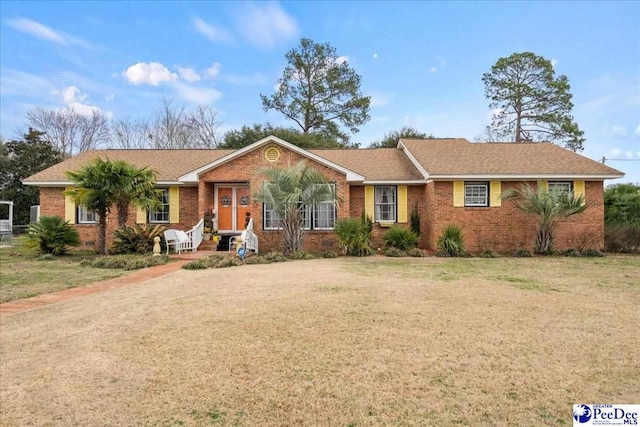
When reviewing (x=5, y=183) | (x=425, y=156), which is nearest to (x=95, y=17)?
(x=425, y=156)

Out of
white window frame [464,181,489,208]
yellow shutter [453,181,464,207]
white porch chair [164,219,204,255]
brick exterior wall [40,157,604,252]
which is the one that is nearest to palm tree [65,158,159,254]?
white porch chair [164,219,204,255]

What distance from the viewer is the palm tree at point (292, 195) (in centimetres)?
1356

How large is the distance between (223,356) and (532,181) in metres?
15.3

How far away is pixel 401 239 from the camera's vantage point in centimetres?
1510

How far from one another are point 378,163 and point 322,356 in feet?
48.9

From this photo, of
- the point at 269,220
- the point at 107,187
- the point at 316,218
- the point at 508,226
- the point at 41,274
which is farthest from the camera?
the point at 316,218

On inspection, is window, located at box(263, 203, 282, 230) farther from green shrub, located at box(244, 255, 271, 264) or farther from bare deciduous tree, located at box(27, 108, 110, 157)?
bare deciduous tree, located at box(27, 108, 110, 157)

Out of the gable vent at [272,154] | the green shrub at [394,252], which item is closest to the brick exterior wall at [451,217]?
the gable vent at [272,154]

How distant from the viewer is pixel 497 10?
1516 centimetres

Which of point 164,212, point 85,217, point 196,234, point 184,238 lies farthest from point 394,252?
point 85,217

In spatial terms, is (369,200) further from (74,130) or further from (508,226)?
(74,130)

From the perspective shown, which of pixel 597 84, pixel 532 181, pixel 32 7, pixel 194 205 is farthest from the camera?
pixel 597 84

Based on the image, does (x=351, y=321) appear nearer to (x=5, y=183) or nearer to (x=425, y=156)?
(x=425, y=156)

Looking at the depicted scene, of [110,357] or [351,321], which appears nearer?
[110,357]
